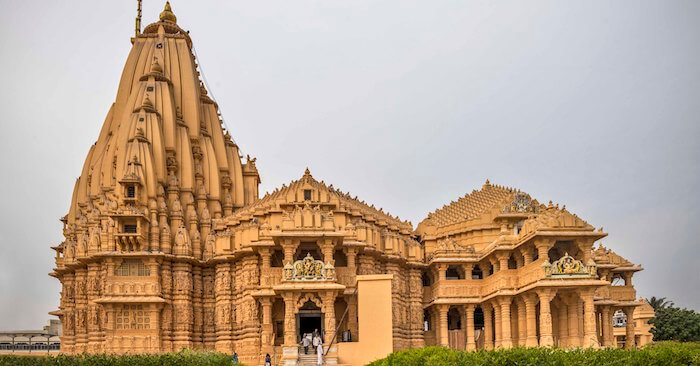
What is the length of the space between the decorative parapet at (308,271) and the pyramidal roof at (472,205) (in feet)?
37.9

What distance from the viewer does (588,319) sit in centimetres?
3347

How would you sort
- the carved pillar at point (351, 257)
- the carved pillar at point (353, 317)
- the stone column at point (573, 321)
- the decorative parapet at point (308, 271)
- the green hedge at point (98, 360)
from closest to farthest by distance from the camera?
the green hedge at point (98, 360)
the decorative parapet at point (308, 271)
the stone column at point (573, 321)
the carved pillar at point (353, 317)
the carved pillar at point (351, 257)

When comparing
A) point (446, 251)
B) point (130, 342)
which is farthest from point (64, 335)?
point (446, 251)

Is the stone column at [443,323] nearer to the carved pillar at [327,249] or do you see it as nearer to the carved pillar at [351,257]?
the carved pillar at [351,257]

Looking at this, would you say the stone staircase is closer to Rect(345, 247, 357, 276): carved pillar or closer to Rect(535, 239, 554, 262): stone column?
Rect(345, 247, 357, 276): carved pillar

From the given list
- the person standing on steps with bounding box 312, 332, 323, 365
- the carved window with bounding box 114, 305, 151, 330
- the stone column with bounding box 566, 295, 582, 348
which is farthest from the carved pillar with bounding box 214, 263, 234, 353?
the stone column with bounding box 566, 295, 582, 348

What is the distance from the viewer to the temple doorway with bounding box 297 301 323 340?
35906 millimetres

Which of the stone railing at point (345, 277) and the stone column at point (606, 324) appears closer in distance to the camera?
the stone railing at point (345, 277)

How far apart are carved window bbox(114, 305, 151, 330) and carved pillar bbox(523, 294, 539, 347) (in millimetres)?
18171

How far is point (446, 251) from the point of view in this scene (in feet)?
133

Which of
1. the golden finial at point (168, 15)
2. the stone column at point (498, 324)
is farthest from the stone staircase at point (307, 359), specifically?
the golden finial at point (168, 15)

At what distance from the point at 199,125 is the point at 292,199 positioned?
10612mm

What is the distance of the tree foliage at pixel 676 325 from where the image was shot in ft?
173

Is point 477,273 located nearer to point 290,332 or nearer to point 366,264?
point 366,264
